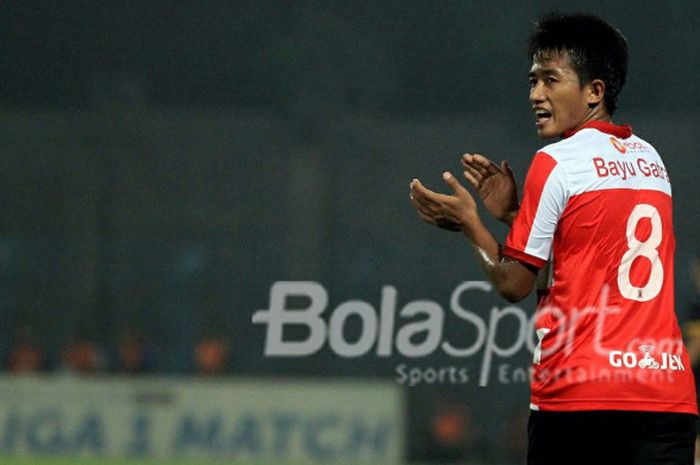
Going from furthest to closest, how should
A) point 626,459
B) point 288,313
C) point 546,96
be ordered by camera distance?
point 288,313, point 546,96, point 626,459

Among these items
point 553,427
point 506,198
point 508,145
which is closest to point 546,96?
point 506,198

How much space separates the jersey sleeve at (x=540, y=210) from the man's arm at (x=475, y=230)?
0.12ft

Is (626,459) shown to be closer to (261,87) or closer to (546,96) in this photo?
(546,96)

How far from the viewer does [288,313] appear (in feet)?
17.2

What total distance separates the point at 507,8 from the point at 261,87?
1034 mm

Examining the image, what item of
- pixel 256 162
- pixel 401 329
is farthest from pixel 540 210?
pixel 256 162

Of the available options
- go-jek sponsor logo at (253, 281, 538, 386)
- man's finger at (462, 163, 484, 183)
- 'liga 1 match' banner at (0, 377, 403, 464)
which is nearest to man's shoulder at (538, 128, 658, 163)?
man's finger at (462, 163, 484, 183)

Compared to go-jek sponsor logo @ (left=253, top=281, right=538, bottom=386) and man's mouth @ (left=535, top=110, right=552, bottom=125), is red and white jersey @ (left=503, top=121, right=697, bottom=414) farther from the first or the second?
go-jek sponsor logo @ (left=253, top=281, right=538, bottom=386)

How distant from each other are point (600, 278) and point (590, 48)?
0.52m

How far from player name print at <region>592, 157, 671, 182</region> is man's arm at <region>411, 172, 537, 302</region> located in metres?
0.25

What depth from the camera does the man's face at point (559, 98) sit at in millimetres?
2801

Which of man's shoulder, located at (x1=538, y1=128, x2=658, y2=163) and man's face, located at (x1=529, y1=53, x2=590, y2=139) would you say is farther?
man's face, located at (x1=529, y1=53, x2=590, y2=139)

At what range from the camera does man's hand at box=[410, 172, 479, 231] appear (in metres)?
2.74

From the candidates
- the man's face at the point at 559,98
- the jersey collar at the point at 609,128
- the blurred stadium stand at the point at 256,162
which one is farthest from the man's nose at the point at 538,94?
the blurred stadium stand at the point at 256,162
